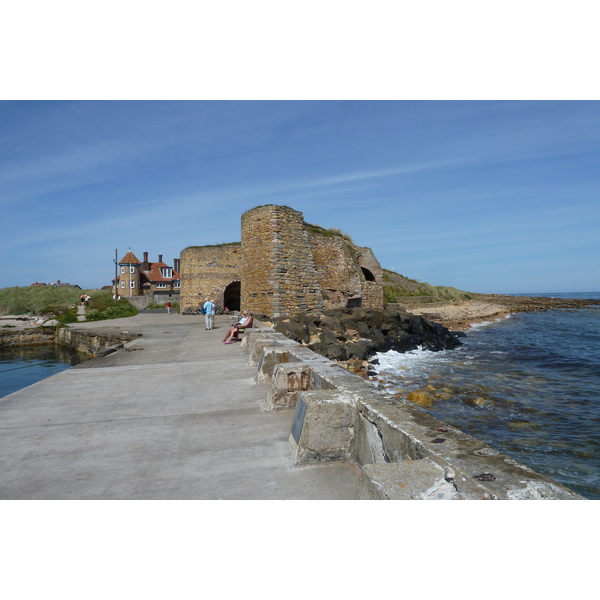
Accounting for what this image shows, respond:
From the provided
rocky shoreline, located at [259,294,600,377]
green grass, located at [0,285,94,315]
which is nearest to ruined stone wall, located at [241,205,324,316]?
rocky shoreline, located at [259,294,600,377]

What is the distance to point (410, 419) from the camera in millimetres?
2877

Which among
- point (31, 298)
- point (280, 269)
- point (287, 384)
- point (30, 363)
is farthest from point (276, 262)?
point (31, 298)

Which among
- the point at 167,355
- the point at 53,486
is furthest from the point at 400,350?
the point at 53,486

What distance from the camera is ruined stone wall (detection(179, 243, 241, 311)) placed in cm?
2416

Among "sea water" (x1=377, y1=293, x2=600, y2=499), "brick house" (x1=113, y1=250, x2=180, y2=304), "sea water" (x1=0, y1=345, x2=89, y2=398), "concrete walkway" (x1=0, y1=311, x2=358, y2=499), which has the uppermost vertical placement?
"brick house" (x1=113, y1=250, x2=180, y2=304)

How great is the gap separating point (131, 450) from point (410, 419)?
7.95 feet

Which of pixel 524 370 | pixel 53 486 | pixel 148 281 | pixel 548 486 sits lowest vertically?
pixel 524 370

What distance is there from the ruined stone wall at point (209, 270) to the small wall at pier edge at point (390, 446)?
65.6 feet

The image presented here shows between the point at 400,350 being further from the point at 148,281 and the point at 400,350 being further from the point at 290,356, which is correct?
the point at 148,281

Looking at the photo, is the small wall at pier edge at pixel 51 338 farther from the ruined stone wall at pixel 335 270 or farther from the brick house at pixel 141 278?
the brick house at pixel 141 278

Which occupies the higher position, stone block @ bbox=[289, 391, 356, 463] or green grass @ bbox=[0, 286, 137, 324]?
green grass @ bbox=[0, 286, 137, 324]

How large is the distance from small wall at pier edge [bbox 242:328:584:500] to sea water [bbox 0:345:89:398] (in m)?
10.2

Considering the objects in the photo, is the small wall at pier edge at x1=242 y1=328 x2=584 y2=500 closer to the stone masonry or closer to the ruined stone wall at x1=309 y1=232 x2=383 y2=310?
the stone masonry

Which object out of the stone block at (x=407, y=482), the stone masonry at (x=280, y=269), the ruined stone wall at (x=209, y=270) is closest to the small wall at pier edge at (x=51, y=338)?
the stone masonry at (x=280, y=269)
